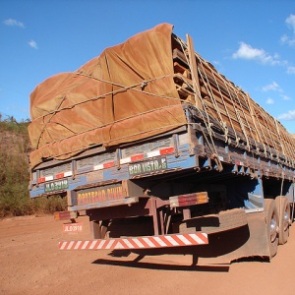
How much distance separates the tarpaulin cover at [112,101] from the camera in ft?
15.4

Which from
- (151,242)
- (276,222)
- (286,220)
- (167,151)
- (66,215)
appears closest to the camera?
(167,151)

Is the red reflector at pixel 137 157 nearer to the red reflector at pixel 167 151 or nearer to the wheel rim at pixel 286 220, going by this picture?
the red reflector at pixel 167 151

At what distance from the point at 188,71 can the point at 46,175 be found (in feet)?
9.31

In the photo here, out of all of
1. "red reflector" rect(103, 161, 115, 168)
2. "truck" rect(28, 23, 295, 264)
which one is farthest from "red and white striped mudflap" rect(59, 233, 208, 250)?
"red reflector" rect(103, 161, 115, 168)

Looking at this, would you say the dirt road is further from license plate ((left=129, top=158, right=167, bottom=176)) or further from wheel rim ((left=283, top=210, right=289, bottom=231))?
license plate ((left=129, top=158, right=167, bottom=176))

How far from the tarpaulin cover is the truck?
0.6 inches

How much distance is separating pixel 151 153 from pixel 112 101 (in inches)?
39.8

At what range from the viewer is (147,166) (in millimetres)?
Result: 4727

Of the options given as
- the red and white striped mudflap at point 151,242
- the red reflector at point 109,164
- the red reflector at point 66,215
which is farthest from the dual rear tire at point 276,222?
the red reflector at point 66,215

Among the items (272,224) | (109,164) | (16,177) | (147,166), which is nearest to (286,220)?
(272,224)

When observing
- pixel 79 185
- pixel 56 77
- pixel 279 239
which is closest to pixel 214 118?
pixel 79 185

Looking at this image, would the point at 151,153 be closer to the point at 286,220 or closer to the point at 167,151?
the point at 167,151

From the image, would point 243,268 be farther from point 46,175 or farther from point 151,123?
point 46,175

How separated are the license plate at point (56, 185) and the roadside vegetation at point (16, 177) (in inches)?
201
